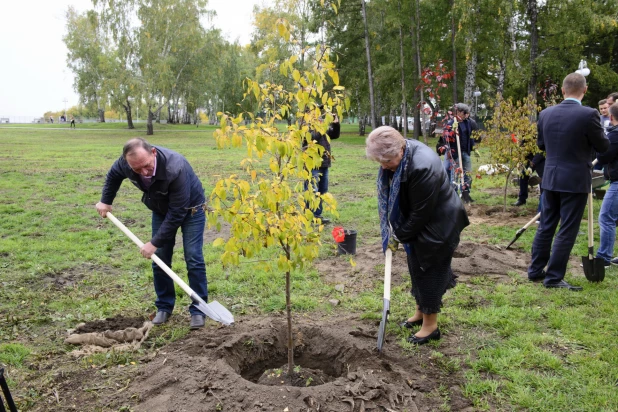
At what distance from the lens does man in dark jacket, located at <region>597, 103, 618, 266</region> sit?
532 cm

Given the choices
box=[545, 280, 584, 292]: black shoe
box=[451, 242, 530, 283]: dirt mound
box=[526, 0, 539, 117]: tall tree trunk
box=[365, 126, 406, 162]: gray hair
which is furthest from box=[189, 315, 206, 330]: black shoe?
box=[526, 0, 539, 117]: tall tree trunk

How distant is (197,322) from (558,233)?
3.87 m

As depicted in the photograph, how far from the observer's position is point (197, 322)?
424cm

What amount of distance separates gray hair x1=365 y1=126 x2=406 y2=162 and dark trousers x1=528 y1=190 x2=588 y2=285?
2.60 meters

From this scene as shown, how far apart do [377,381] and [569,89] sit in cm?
366

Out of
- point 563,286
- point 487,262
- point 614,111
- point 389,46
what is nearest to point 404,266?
point 487,262

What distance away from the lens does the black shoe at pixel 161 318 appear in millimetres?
4316

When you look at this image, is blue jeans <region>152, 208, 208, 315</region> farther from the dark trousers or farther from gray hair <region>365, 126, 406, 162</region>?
the dark trousers

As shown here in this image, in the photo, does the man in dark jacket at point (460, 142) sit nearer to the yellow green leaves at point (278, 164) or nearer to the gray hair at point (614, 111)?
the gray hair at point (614, 111)

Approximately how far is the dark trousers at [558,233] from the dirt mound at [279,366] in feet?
6.27

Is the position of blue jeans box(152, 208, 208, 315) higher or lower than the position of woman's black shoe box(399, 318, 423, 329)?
higher

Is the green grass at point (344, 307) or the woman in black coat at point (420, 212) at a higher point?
the woman in black coat at point (420, 212)

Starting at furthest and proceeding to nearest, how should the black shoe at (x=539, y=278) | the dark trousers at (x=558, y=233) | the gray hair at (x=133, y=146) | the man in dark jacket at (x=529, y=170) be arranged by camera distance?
the man in dark jacket at (x=529, y=170)
the black shoe at (x=539, y=278)
the dark trousers at (x=558, y=233)
the gray hair at (x=133, y=146)

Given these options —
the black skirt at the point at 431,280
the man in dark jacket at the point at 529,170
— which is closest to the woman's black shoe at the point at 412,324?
the black skirt at the point at 431,280
